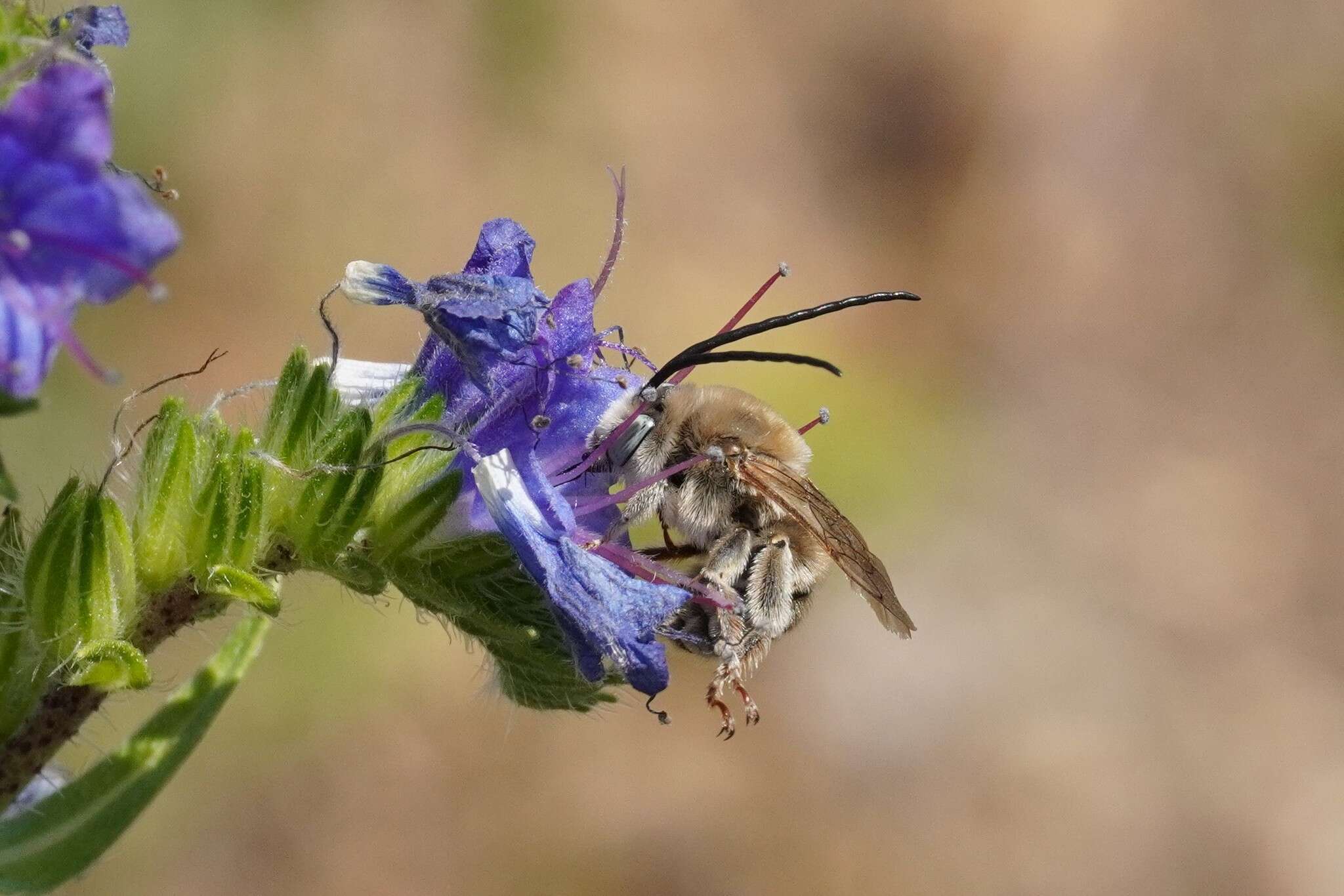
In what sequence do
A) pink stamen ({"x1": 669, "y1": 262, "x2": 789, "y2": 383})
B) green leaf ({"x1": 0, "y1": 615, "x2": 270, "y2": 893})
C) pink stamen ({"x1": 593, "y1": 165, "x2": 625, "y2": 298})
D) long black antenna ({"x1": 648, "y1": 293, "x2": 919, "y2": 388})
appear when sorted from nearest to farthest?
1. long black antenna ({"x1": 648, "y1": 293, "x2": 919, "y2": 388})
2. pink stamen ({"x1": 669, "y1": 262, "x2": 789, "y2": 383})
3. pink stamen ({"x1": 593, "y1": 165, "x2": 625, "y2": 298})
4. green leaf ({"x1": 0, "y1": 615, "x2": 270, "y2": 893})

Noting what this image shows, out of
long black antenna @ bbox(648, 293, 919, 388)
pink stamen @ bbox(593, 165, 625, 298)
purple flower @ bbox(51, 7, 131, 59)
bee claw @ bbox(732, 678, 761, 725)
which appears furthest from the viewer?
pink stamen @ bbox(593, 165, 625, 298)

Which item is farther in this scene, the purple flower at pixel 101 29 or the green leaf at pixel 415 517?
the green leaf at pixel 415 517

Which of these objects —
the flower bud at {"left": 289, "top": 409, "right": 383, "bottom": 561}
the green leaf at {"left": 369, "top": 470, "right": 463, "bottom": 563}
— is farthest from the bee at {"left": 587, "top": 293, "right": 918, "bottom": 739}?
the flower bud at {"left": 289, "top": 409, "right": 383, "bottom": 561}

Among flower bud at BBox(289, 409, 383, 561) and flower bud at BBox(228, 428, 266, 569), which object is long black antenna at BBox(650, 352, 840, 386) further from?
flower bud at BBox(228, 428, 266, 569)

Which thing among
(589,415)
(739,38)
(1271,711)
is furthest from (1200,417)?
(589,415)

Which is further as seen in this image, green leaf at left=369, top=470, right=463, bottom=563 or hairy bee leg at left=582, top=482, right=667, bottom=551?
hairy bee leg at left=582, top=482, right=667, bottom=551

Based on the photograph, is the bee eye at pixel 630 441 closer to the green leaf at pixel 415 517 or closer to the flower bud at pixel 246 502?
the green leaf at pixel 415 517

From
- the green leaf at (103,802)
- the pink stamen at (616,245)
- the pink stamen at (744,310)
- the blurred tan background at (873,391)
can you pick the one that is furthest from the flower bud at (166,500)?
the blurred tan background at (873,391)

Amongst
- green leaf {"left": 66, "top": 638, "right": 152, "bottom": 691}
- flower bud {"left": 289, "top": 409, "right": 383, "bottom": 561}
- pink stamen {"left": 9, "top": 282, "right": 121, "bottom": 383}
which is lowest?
green leaf {"left": 66, "top": 638, "right": 152, "bottom": 691}

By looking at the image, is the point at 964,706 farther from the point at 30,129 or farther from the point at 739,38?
the point at 30,129
